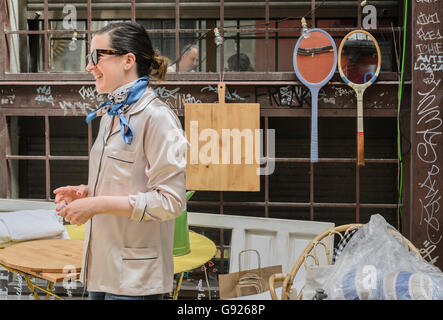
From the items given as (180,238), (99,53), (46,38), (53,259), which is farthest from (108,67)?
(46,38)

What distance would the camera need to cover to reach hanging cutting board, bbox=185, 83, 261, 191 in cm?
390

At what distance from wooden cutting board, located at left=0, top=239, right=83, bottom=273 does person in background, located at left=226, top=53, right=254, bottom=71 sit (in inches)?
208

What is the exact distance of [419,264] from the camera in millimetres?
1815

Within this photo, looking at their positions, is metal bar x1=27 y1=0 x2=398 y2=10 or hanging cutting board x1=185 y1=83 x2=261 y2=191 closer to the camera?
hanging cutting board x1=185 y1=83 x2=261 y2=191

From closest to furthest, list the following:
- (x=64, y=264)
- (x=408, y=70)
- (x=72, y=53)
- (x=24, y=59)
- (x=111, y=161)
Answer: (x=111, y=161)
(x=64, y=264)
(x=408, y=70)
(x=24, y=59)
(x=72, y=53)

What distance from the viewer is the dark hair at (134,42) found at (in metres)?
1.78

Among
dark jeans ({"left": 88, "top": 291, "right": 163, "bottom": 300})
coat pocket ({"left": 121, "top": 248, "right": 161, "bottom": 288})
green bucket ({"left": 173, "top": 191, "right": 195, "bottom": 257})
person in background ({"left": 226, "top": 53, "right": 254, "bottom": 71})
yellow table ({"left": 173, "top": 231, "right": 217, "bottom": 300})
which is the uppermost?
person in background ({"left": 226, "top": 53, "right": 254, "bottom": 71})

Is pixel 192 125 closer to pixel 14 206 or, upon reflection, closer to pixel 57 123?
pixel 14 206

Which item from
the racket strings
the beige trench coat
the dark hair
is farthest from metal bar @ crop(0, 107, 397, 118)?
the beige trench coat

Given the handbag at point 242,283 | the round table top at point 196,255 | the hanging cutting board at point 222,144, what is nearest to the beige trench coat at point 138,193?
the round table top at point 196,255

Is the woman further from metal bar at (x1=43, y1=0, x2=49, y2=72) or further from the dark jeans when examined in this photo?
metal bar at (x1=43, y1=0, x2=49, y2=72)

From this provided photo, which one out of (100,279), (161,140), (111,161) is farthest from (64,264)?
(161,140)

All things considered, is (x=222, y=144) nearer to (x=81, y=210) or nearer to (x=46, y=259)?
(x=46, y=259)

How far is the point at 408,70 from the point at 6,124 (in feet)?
11.7
